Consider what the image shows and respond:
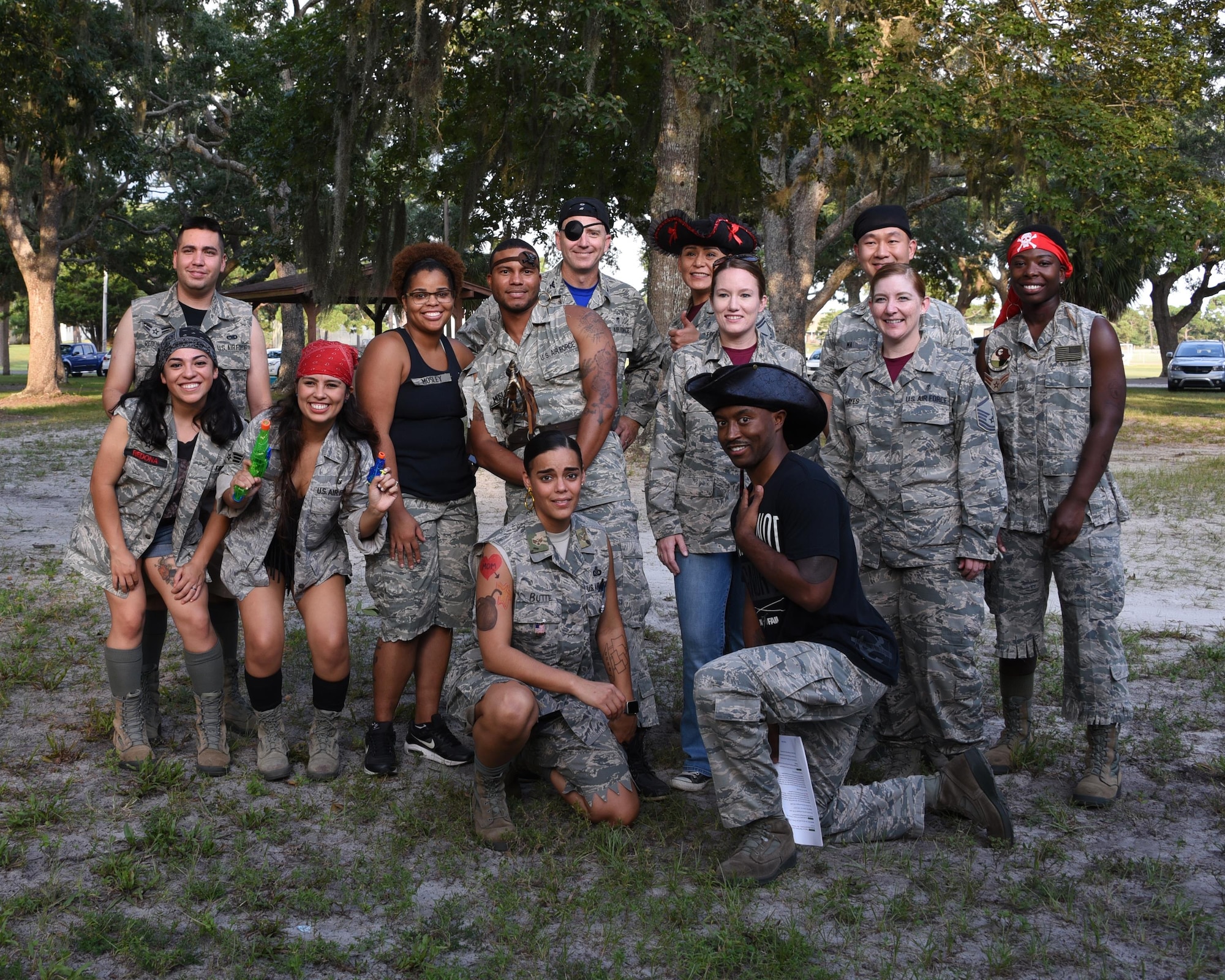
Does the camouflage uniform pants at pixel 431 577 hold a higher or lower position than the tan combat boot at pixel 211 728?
higher

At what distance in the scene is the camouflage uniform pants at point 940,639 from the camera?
13.6 ft

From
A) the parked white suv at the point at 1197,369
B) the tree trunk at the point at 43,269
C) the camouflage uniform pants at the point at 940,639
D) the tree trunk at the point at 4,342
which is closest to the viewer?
the camouflage uniform pants at the point at 940,639

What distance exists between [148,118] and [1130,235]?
2238cm

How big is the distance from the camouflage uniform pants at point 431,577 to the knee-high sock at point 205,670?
677 millimetres

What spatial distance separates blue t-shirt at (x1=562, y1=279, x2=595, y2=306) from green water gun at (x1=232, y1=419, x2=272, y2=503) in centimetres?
136

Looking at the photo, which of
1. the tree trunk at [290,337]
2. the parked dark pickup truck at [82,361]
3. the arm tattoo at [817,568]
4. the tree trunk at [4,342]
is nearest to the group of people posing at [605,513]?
the arm tattoo at [817,568]

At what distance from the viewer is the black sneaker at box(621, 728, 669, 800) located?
171 inches

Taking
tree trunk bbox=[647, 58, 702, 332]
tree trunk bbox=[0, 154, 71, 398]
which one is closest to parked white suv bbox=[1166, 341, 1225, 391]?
tree trunk bbox=[647, 58, 702, 332]

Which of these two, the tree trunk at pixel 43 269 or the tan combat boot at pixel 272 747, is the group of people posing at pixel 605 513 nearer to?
the tan combat boot at pixel 272 747

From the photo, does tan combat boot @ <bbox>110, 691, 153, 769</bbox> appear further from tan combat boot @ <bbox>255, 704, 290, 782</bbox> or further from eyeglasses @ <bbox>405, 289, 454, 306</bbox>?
eyeglasses @ <bbox>405, 289, 454, 306</bbox>

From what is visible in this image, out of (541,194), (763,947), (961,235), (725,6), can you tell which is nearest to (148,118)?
(541,194)

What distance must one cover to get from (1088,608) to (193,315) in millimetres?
3941

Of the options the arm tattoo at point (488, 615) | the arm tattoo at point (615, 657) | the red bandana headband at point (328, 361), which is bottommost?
the arm tattoo at point (615, 657)

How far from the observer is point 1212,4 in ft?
55.9
